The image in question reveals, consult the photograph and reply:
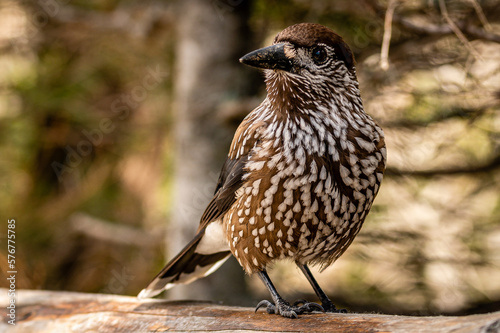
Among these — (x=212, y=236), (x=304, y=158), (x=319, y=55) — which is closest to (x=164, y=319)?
(x=212, y=236)

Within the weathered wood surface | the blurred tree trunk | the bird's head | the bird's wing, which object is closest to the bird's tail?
the bird's wing

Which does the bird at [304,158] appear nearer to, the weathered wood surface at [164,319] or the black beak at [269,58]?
the black beak at [269,58]

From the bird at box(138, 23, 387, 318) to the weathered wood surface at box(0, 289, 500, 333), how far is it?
18cm

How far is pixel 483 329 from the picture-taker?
202cm

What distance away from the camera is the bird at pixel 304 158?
2.83 metres

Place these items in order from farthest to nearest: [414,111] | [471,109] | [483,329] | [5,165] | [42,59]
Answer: [5,165] → [42,59] → [414,111] → [471,109] → [483,329]

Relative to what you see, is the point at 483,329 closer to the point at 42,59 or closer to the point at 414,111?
the point at 414,111

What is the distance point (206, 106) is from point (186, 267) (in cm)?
155

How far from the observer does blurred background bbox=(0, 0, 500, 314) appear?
3.92 m

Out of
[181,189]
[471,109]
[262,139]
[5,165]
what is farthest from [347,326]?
[5,165]

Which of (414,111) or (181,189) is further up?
(414,111)

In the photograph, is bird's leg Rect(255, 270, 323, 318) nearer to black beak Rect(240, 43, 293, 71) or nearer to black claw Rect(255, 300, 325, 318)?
black claw Rect(255, 300, 325, 318)

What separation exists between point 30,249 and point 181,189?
2356 millimetres

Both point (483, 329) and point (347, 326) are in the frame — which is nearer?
point (483, 329)
